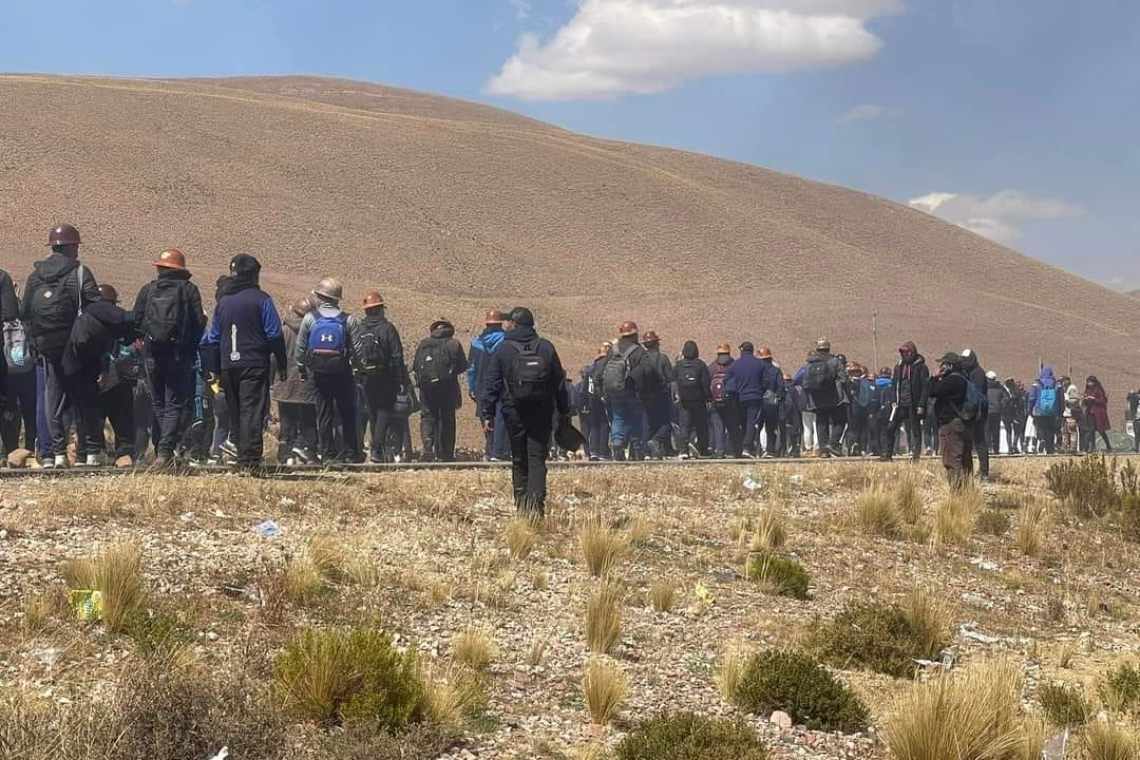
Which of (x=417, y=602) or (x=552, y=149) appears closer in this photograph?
(x=417, y=602)

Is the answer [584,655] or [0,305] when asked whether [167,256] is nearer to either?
[0,305]

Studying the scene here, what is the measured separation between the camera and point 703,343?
67.9m

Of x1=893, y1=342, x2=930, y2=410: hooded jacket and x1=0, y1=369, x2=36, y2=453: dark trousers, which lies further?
x1=893, y1=342, x2=930, y2=410: hooded jacket

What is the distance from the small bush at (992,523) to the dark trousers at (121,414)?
9.67 meters

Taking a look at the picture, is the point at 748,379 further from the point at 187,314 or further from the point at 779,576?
the point at 187,314

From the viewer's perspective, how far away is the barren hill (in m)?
72.4

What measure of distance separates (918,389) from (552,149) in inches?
3470

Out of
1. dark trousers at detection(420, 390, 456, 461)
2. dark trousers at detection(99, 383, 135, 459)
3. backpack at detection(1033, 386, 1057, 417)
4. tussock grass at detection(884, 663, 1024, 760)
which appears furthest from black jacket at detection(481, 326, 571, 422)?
backpack at detection(1033, 386, 1057, 417)

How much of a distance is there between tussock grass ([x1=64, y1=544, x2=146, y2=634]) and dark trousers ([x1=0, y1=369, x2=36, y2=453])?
6.68 metres

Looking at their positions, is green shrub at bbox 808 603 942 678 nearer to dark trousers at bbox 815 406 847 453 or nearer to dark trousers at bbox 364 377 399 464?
dark trousers at bbox 364 377 399 464

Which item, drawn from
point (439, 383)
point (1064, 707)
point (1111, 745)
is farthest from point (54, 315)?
point (1111, 745)

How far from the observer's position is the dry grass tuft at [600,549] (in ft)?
40.4

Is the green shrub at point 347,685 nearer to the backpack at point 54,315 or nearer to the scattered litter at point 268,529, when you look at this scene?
the scattered litter at point 268,529

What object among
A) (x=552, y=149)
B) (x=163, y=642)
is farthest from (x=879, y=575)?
(x=552, y=149)
